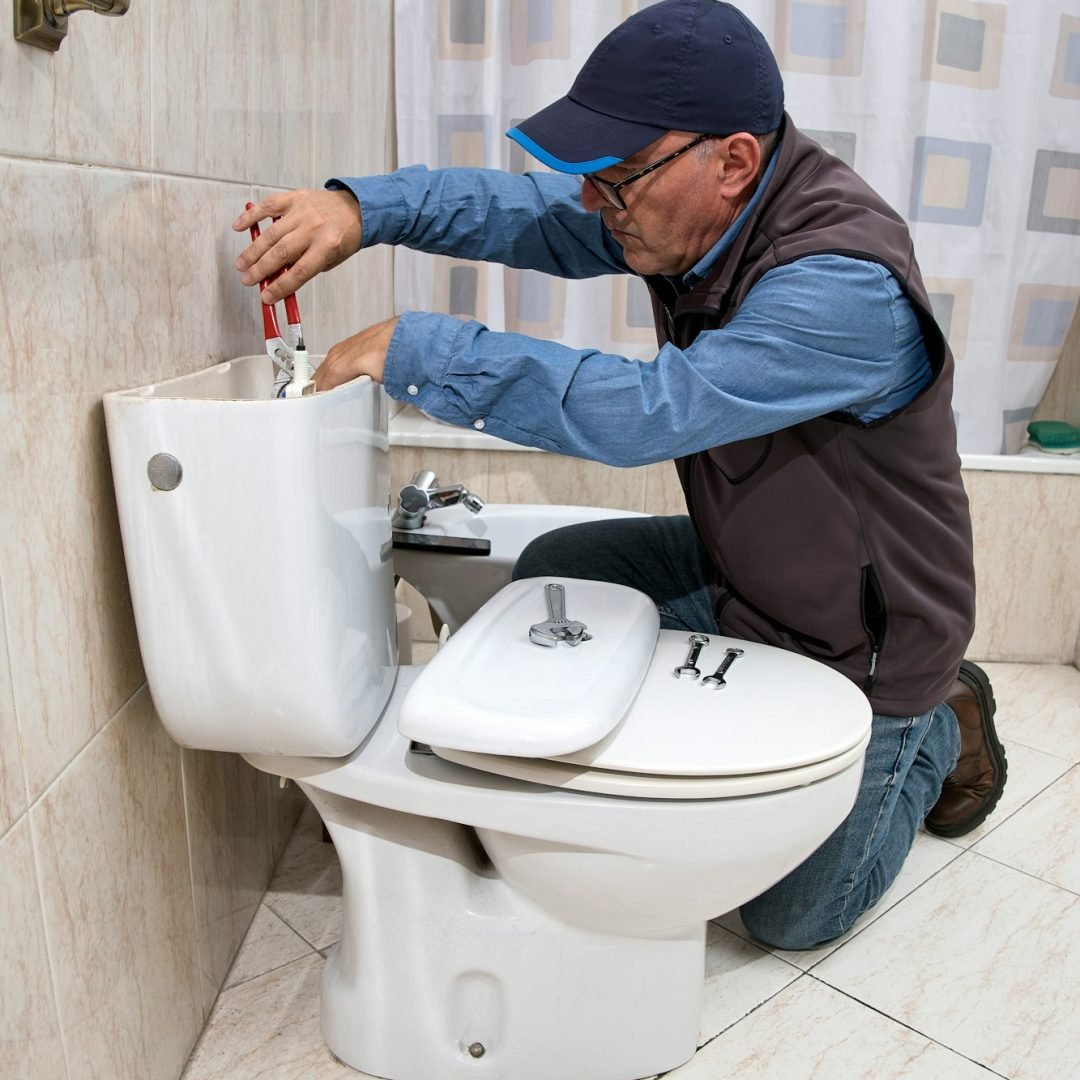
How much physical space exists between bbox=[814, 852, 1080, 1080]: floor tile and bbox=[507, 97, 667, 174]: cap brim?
2.95 ft

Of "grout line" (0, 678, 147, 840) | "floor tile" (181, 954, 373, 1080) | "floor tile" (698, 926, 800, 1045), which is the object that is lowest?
"floor tile" (698, 926, 800, 1045)

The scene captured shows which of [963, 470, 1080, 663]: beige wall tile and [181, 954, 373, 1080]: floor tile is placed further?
[963, 470, 1080, 663]: beige wall tile

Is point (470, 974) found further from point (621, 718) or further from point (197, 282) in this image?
point (197, 282)

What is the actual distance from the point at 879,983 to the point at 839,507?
54 centimetres

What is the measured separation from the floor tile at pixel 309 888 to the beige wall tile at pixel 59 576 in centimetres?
49

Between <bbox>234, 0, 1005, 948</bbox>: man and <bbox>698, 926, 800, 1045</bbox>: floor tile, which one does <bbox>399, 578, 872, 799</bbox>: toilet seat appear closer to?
<bbox>234, 0, 1005, 948</bbox>: man

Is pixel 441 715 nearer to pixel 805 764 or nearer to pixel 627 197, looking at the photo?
pixel 805 764

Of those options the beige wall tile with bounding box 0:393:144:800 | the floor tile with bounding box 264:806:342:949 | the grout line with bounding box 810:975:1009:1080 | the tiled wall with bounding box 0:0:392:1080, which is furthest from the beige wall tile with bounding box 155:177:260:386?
the grout line with bounding box 810:975:1009:1080

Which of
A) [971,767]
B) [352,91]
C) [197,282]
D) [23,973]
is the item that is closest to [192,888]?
[23,973]

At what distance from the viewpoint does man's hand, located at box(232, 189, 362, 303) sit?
0.98 meters

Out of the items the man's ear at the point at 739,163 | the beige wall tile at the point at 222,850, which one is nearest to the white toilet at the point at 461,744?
the beige wall tile at the point at 222,850

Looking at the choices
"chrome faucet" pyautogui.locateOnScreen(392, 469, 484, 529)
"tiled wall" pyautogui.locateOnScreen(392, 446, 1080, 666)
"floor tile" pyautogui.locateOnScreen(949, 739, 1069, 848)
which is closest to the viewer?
"chrome faucet" pyautogui.locateOnScreen(392, 469, 484, 529)

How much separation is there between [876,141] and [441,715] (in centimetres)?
147

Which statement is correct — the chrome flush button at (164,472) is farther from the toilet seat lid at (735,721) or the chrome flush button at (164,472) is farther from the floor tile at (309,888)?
the floor tile at (309,888)
